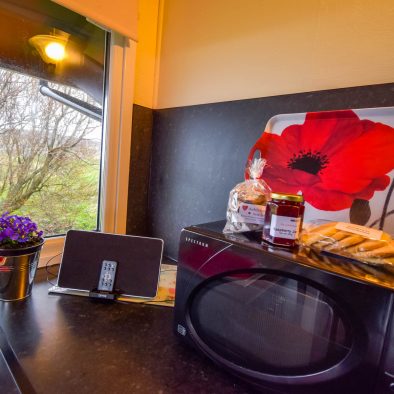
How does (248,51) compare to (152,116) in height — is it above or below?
above

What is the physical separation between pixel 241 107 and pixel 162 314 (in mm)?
742

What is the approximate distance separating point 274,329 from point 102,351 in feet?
1.33

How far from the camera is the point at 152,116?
1244 millimetres

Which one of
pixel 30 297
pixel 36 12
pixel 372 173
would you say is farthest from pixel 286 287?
pixel 36 12

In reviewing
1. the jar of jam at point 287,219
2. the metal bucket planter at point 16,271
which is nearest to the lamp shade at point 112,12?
the metal bucket planter at point 16,271

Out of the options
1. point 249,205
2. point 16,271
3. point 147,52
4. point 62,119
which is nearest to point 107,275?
point 16,271

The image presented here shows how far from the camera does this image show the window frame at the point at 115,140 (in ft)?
3.55

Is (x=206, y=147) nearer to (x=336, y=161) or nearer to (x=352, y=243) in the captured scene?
(x=336, y=161)

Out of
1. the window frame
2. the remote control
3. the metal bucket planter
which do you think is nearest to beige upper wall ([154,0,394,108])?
the window frame

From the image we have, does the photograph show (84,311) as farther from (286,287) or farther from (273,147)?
(273,147)

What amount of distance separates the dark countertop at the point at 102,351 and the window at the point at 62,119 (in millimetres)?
413

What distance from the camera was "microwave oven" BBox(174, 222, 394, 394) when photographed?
1.26ft

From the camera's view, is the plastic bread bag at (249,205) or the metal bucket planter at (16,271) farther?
the metal bucket planter at (16,271)

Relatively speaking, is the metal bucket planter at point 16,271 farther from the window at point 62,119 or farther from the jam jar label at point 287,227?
the jam jar label at point 287,227
